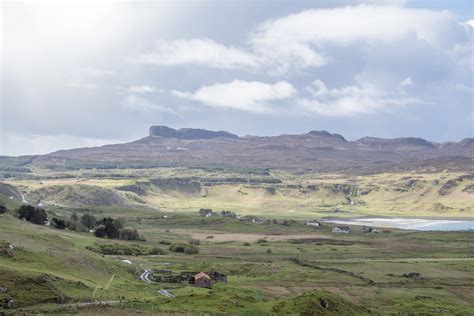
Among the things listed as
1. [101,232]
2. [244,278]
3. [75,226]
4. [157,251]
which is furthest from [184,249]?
[244,278]

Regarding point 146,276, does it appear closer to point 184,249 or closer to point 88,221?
point 184,249

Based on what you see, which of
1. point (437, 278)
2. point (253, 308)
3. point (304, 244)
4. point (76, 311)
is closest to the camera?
point (76, 311)

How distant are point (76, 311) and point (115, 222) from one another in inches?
4527

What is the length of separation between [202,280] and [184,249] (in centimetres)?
6227

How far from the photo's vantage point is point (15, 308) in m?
69.1

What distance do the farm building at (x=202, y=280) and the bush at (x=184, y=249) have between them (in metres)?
59.5

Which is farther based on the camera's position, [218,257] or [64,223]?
[64,223]

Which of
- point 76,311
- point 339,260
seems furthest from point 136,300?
point 339,260

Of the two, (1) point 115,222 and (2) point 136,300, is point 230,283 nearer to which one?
(2) point 136,300

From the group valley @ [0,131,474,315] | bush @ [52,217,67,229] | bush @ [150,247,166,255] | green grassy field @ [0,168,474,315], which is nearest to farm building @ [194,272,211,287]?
valley @ [0,131,474,315]

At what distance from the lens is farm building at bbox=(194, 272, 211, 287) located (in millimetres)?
100000

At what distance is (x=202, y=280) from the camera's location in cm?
10088

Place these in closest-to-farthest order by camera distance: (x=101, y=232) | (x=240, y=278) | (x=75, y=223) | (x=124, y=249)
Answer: (x=240, y=278)
(x=124, y=249)
(x=101, y=232)
(x=75, y=223)

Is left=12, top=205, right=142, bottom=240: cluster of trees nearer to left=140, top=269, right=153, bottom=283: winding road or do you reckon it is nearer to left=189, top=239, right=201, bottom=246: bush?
left=189, top=239, right=201, bottom=246: bush
